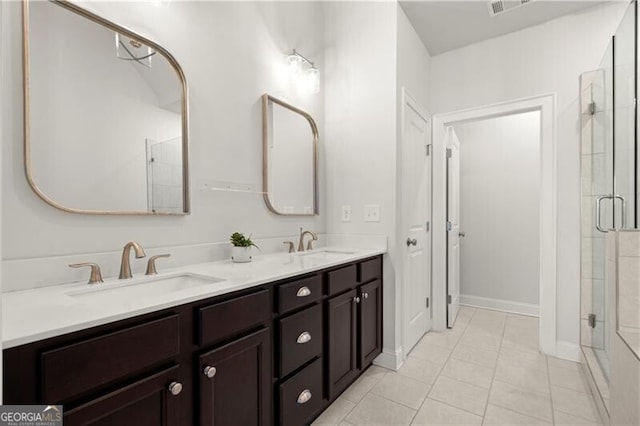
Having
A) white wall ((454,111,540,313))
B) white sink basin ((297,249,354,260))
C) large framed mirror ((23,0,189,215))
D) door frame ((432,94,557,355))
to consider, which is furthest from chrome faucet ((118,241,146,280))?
white wall ((454,111,540,313))

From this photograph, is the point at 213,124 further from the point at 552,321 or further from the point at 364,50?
the point at 552,321

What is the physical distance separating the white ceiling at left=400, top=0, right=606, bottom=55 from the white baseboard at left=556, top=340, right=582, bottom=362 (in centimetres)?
263

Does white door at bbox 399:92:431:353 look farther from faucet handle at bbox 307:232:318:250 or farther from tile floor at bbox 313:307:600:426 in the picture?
faucet handle at bbox 307:232:318:250

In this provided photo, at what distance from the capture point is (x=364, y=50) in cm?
253

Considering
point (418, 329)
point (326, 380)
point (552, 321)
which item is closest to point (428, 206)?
point (418, 329)

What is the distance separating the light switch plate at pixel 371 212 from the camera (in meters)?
2.45

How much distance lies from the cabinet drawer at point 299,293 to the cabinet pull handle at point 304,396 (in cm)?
43

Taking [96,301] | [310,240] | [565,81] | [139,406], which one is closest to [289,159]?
[310,240]

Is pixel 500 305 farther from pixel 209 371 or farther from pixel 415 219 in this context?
pixel 209 371

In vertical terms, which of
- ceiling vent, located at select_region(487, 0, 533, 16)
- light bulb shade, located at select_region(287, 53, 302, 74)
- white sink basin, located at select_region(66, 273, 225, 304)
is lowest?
white sink basin, located at select_region(66, 273, 225, 304)

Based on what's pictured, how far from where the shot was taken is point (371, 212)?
2480 mm

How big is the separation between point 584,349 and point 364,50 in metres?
2.80

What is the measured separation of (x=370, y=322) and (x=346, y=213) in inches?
34.1

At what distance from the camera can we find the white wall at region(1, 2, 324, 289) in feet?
3.82
